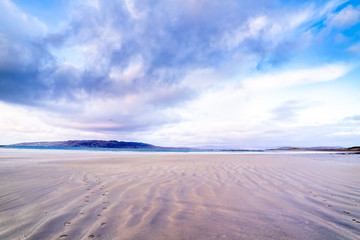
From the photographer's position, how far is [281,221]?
335 centimetres

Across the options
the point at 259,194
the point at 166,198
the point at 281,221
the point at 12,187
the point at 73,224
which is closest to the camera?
the point at 73,224

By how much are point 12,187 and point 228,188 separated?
6637 mm

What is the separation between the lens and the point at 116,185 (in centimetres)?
614

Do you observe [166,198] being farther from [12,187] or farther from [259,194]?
[12,187]

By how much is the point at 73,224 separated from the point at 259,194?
4497 mm

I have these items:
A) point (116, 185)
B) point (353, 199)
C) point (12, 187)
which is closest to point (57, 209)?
point (116, 185)

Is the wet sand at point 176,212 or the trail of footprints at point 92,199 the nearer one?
the wet sand at point 176,212

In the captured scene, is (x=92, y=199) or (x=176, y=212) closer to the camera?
(x=176, y=212)

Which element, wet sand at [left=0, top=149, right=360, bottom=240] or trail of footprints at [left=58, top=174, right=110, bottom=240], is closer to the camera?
wet sand at [left=0, top=149, right=360, bottom=240]

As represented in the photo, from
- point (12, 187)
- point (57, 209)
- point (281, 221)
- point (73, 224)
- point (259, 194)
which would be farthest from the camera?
point (12, 187)

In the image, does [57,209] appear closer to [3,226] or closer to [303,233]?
[3,226]

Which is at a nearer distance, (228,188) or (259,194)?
(259,194)

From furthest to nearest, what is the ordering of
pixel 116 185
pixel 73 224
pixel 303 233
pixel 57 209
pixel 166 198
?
pixel 116 185 → pixel 166 198 → pixel 57 209 → pixel 73 224 → pixel 303 233

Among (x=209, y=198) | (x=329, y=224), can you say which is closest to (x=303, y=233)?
(x=329, y=224)
